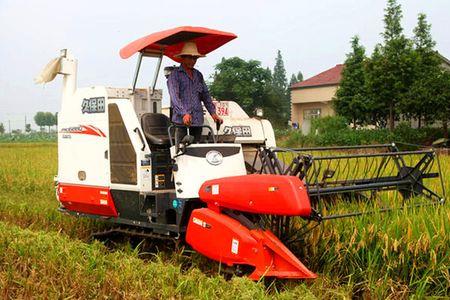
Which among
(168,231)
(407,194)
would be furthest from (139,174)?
(407,194)

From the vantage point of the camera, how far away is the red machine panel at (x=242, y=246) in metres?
4.92

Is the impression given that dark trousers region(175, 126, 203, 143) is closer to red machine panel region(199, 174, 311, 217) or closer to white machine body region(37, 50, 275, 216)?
white machine body region(37, 50, 275, 216)

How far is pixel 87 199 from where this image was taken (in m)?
7.09

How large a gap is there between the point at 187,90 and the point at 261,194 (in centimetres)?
214

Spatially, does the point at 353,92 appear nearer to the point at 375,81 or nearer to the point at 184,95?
the point at 375,81

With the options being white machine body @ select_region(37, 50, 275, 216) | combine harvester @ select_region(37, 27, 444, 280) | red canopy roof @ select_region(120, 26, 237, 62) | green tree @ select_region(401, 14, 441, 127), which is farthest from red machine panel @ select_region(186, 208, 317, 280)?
green tree @ select_region(401, 14, 441, 127)

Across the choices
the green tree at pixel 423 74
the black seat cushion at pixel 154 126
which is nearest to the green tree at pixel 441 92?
the green tree at pixel 423 74

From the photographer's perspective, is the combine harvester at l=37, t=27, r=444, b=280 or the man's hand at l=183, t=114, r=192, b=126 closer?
the combine harvester at l=37, t=27, r=444, b=280

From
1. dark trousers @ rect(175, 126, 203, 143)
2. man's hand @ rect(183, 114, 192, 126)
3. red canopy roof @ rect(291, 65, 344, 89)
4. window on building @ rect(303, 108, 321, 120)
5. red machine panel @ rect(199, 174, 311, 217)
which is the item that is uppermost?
red canopy roof @ rect(291, 65, 344, 89)

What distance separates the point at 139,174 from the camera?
6359 millimetres

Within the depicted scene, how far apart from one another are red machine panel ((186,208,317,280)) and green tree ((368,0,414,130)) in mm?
23390

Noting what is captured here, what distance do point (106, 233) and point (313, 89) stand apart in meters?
43.7

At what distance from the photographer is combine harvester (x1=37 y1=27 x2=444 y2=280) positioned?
200 inches

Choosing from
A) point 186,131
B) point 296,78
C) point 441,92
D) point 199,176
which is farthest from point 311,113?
point 296,78
